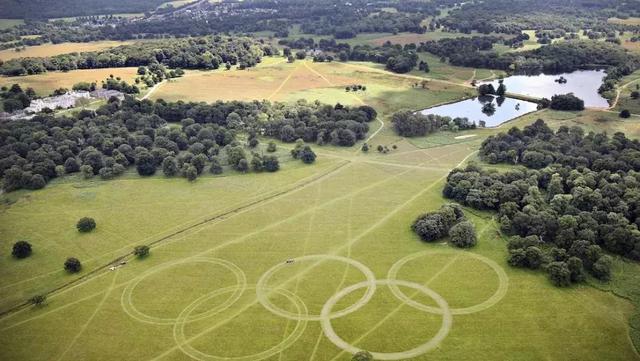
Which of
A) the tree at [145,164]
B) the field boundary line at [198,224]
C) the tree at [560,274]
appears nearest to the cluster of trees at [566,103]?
the field boundary line at [198,224]

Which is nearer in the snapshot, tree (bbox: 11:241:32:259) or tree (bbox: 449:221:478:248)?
tree (bbox: 449:221:478:248)

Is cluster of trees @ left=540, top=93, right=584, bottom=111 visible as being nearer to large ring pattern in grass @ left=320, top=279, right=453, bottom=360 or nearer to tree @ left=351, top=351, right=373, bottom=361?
large ring pattern in grass @ left=320, top=279, right=453, bottom=360

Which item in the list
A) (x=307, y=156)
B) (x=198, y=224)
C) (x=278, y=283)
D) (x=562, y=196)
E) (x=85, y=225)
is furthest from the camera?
(x=307, y=156)

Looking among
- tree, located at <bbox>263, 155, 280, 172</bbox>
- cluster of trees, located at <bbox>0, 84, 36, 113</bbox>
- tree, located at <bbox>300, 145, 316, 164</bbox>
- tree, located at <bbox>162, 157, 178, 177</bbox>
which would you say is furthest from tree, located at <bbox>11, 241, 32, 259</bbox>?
cluster of trees, located at <bbox>0, 84, 36, 113</bbox>

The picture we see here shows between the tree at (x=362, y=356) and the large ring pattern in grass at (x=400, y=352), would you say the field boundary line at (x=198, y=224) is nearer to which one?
the large ring pattern in grass at (x=400, y=352)

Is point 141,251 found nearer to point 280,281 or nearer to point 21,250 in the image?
point 21,250

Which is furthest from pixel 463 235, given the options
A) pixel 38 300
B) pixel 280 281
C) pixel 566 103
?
pixel 566 103

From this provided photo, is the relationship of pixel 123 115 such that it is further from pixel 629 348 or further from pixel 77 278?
pixel 629 348

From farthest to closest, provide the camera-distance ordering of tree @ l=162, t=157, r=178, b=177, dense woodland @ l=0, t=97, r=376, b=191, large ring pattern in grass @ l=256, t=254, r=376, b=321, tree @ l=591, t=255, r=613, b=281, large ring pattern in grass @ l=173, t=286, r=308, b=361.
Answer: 1. dense woodland @ l=0, t=97, r=376, b=191
2. tree @ l=162, t=157, r=178, b=177
3. tree @ l=591, t=255, r=613, b=281
4. large ring pattern in grass @ l=256, t=254, r=376, b=321
5. large ring pattern in grass @ l=173, t=286, r=308, b=361
